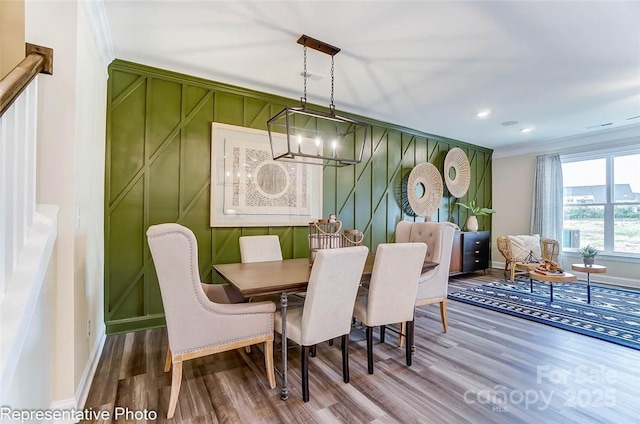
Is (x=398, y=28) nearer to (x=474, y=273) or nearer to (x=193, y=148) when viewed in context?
(x=193, y=148)

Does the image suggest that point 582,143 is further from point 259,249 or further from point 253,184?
point 259,249

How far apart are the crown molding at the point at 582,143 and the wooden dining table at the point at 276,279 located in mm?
4869

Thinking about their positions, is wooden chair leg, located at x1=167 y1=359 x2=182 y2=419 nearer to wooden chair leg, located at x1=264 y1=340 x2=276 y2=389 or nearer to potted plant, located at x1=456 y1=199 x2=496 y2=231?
wooden chair leg, located at x1=264 y1=340 x2=276 y2=389

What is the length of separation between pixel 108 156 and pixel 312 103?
240 centimetres

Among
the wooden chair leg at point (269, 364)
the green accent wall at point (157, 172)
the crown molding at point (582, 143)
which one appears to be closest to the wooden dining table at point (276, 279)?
the wooden chair leg at point (269, 364)

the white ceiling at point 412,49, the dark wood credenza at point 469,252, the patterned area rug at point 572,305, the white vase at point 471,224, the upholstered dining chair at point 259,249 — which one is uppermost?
the white ceiling at point 412,49

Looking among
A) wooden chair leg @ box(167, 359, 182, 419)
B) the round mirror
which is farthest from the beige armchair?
wooden chair leg @ box(167, 359, 182, 419)

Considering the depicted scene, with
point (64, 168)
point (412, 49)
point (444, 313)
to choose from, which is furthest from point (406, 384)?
point (412, 49)

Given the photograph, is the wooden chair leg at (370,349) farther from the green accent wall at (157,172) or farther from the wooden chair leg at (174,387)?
the green accent wall at (157,172)

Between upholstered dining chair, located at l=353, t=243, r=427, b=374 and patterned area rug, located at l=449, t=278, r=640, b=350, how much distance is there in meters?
2.02

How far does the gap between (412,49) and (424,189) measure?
10.1 feet

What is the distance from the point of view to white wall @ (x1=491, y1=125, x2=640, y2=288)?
4930 mm

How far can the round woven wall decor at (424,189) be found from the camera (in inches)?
197

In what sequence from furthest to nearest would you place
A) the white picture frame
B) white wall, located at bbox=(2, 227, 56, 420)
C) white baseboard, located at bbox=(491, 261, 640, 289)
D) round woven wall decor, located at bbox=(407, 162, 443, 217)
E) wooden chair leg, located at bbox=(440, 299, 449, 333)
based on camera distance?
1. round woven wall decor, located at bbox=(407, 162, 443, 217)
2. white baseboard, located at bbox=(491, 261, 640, 289)
3. the white picture frame
4. wooden chair leg, located at bbox=(440, 299, 449, 333)
5. white wall, located at bbox=(2, 227, 56, 420)
